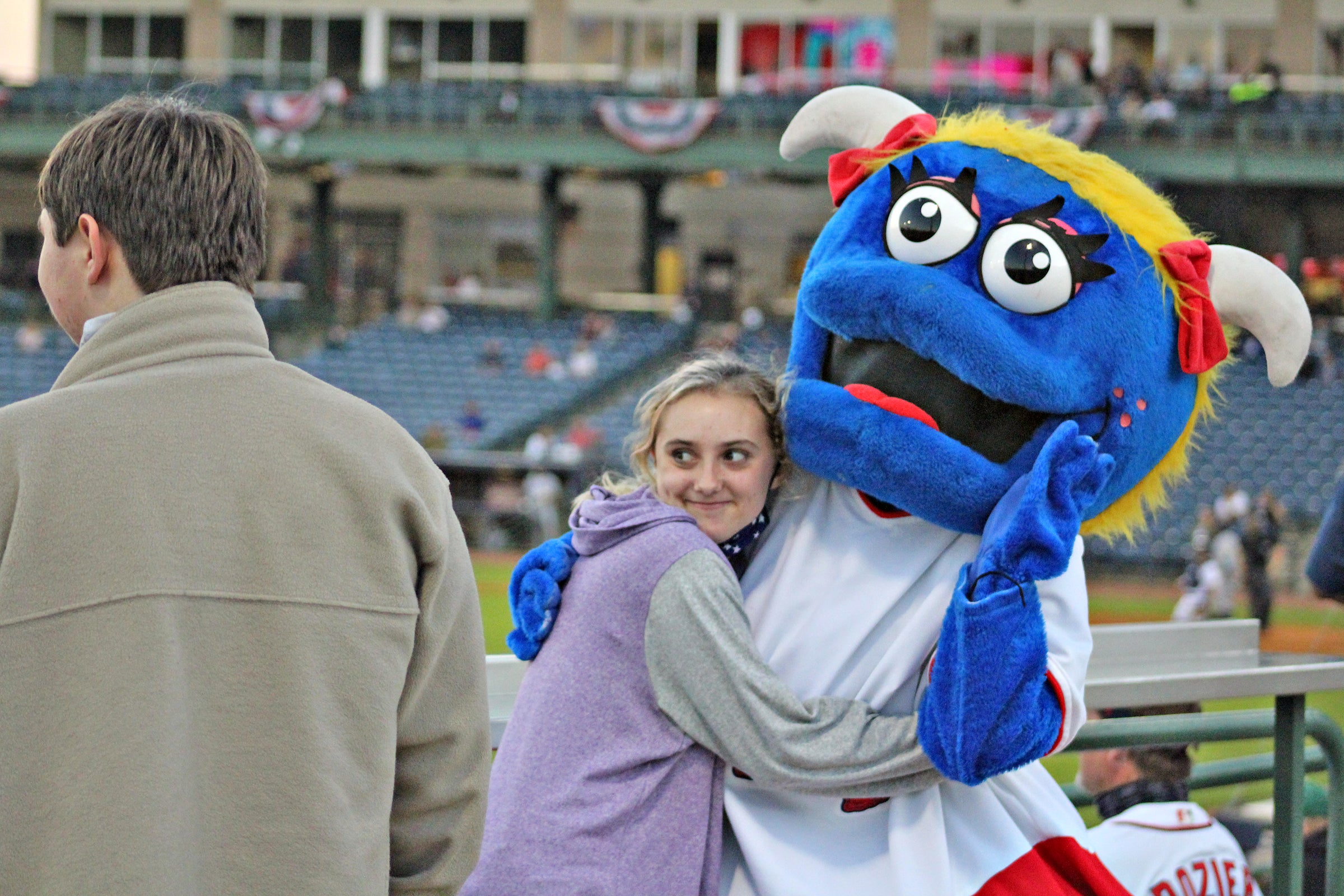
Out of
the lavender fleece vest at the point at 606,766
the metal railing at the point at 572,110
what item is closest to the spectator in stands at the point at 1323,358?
the metal railing at the point at 572,110

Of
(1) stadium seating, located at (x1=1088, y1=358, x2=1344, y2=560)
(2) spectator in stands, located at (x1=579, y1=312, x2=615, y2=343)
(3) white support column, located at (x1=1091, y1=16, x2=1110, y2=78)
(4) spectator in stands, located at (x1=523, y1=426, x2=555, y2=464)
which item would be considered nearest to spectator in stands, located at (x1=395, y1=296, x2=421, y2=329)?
(2) spectator in stands, located at (x1=579, y1=312, x2=615, y2=343)

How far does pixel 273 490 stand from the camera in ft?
4.66

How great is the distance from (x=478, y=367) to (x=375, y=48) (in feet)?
28.2

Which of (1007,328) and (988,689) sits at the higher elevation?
(1007,328)

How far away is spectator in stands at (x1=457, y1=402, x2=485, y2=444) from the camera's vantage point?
1852cm

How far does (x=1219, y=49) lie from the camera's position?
957 inches

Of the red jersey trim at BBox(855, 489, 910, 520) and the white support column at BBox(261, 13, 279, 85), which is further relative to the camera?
the white support column at BBox(261, 13, 279, 85)

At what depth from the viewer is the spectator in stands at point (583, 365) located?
20.8 m

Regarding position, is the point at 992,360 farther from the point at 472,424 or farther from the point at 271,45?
the point at 271,45

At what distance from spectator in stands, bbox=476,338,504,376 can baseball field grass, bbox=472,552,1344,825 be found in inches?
200

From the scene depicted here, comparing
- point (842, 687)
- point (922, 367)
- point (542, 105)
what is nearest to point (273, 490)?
point (842, 687)

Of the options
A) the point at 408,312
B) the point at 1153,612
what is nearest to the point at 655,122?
the point at 408,312

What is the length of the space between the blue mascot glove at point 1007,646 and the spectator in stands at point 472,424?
55.1 ft

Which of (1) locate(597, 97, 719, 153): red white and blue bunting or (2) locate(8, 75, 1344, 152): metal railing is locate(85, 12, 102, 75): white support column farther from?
(1) locate(597, 97, 719, 153): red white and blue bunting
